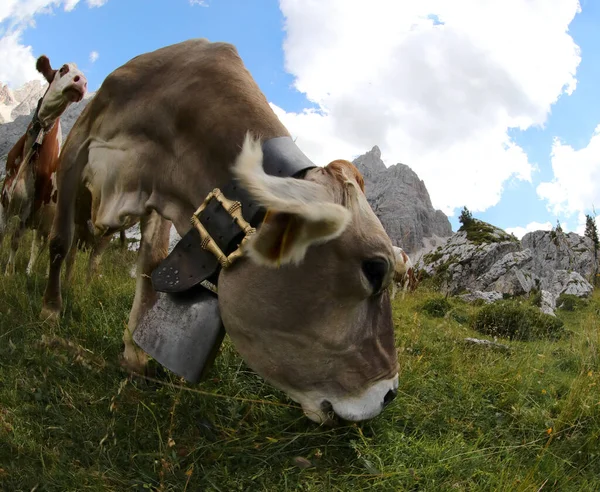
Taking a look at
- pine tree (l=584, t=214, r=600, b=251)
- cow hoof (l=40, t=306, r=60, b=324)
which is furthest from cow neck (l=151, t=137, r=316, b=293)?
pine tree (l=584, t=214, r=600, b=251)

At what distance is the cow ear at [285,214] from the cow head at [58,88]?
3.32 metres

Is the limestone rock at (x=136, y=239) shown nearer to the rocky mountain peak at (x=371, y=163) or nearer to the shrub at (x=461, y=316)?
the shrub at (x=461, y=316)

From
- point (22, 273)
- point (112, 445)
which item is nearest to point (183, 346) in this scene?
point (112, 445)

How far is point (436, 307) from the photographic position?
412 inches

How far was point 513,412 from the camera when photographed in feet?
12.2

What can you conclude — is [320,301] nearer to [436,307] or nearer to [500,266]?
[436,307]

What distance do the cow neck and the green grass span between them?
63 centimetres

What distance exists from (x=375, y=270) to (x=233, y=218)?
721 mm

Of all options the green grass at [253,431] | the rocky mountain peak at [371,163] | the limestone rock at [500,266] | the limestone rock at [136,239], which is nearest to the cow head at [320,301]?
the green grass at [253,431]

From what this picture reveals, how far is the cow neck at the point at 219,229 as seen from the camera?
254 cm

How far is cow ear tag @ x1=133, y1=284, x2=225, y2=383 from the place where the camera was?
113 inches

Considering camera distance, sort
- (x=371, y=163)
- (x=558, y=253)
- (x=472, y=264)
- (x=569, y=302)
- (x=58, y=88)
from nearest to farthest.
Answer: (x=58, y=88), (x=569, y=302), (x=472, y=264), (x=558, y=253), (x=371, y=163)

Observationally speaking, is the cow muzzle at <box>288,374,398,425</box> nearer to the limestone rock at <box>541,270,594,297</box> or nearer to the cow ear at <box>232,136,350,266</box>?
the cow ear at <box>232,136,350,266</box>

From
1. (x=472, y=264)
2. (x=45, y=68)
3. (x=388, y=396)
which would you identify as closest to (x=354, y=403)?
(x=388, y=396)
